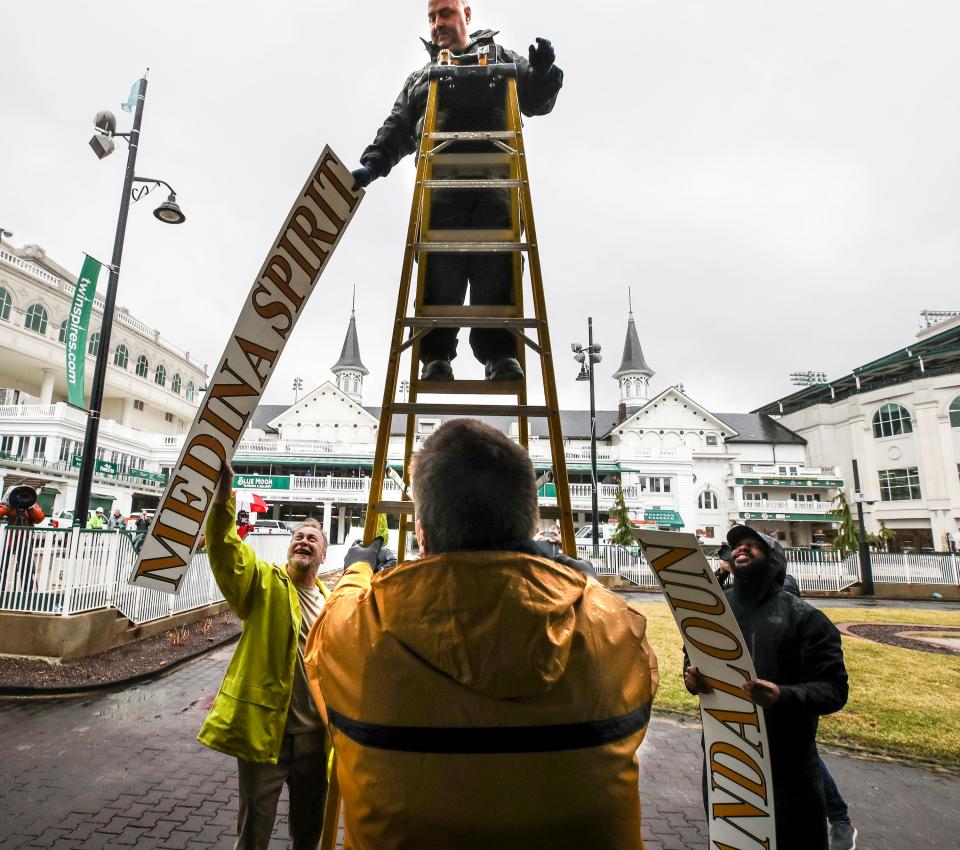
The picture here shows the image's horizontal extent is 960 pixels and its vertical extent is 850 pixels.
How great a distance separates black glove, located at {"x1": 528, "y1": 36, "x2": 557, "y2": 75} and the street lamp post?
8.69 m

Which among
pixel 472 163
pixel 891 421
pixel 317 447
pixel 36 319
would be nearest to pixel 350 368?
pixel 317 447

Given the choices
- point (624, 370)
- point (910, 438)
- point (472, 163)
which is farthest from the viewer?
point (624, 370)

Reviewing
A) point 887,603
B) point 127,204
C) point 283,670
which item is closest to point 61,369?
point 127,204

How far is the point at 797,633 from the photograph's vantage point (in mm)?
3258

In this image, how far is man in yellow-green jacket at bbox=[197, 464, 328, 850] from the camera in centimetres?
290

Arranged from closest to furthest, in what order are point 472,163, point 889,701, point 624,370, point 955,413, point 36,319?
1. point 472,163
2. point 889,701
3. point 36,319
4. point 955,413
5. point 624,370

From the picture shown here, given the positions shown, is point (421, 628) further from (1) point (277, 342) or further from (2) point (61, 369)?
(2) point (61, 369)

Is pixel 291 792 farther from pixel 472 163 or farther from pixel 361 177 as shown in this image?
pixel 472 163

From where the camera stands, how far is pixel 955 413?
1537 inches

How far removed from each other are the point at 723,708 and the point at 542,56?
3.73 metres

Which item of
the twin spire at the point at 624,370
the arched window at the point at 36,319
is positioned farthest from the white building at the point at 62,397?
the twin spire at the point at 624,370

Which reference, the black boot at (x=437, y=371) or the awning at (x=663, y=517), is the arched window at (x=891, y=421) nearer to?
the awning at (x=663, y=517)

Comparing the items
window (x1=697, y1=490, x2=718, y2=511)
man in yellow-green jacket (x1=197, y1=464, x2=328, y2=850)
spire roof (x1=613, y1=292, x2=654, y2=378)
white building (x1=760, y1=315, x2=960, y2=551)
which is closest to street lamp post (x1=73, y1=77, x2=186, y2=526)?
man in yellow-green jacket (x1=197, y1=464, x2=328, y2=850)

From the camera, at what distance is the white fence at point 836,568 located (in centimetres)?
2044
